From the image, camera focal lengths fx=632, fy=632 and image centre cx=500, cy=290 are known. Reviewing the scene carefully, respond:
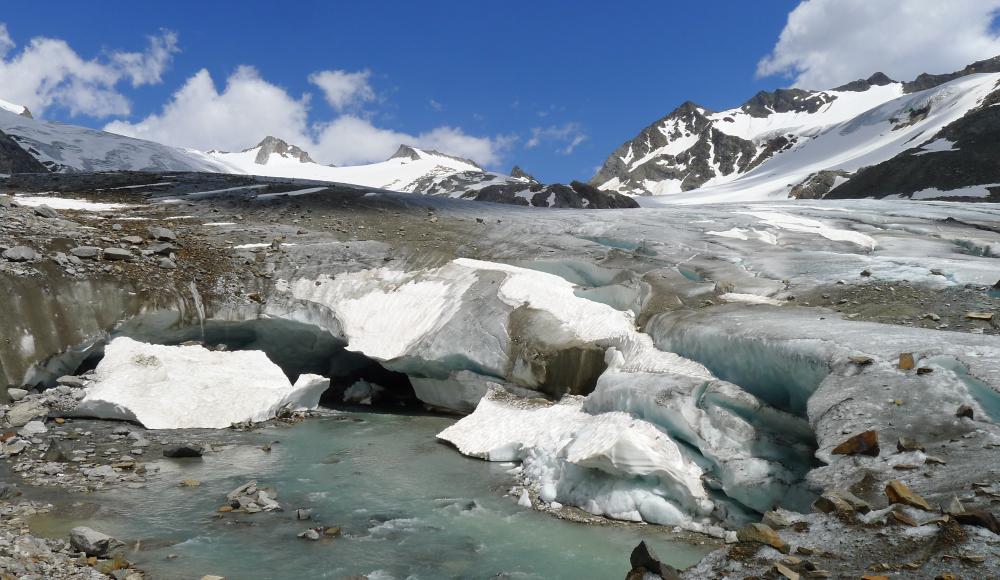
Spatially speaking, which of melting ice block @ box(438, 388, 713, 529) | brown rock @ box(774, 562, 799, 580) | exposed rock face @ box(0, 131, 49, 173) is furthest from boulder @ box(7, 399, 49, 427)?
exposed rock face @ box(0, 131, 49, 173)

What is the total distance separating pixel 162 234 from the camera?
1716cm

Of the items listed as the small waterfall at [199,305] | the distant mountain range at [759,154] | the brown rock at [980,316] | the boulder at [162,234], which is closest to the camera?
the brown rock at [980,316]

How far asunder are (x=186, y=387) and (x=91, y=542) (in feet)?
22.9

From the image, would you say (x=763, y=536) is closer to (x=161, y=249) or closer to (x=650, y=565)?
(x=650, y=565)

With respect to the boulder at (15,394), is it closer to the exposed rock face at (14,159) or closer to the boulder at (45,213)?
the boulder at (45,213)

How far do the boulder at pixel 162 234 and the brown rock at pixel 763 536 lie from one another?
655 inches

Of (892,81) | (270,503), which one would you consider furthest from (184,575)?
(892,81)

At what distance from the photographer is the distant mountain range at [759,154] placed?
64.0 m

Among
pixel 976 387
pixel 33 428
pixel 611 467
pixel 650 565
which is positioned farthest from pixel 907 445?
pixel 33 428

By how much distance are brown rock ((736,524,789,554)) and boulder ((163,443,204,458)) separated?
9314 mm

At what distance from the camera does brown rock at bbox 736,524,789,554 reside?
4965mm

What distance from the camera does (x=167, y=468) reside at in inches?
408

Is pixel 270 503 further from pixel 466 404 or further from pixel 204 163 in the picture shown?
pixel 204 163

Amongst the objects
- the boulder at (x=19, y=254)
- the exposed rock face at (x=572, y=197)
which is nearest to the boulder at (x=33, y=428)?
the boulder at (x=19, y=254)
